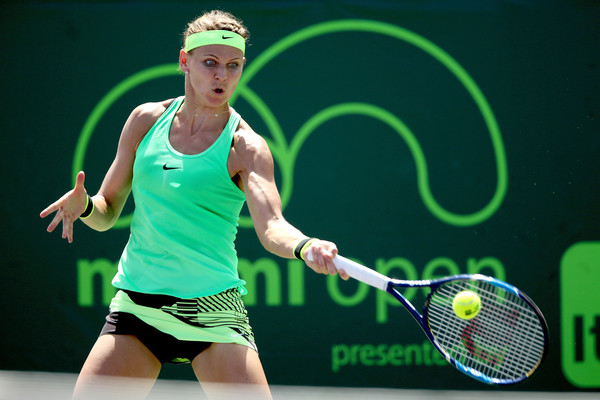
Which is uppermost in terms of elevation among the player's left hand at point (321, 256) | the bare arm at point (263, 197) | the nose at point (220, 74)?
the nose at point (220, 74)

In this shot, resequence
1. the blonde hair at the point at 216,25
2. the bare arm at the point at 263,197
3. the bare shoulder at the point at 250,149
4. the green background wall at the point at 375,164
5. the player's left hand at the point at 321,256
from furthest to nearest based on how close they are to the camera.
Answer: the green background wall at the point at 375,164, the blonde hair at the point at 216,25, the bare shoulder at the point at 250,149, the bare arm at the point at 263,197, the player's left hand at the point at 321,256

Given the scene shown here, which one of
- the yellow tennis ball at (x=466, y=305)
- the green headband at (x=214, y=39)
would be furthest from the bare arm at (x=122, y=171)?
the yellow tennis ball at (x=466, y=305)

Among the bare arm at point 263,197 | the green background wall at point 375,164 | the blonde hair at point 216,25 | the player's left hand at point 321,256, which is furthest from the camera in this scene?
the green background wall at point 375,164

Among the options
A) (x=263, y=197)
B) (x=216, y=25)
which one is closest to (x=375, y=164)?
(x=216, y=25)

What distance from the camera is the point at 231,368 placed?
2746 mm

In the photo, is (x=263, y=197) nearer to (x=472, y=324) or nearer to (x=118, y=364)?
(x=118, y=364)

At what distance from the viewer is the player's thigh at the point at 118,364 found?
2.72 metres

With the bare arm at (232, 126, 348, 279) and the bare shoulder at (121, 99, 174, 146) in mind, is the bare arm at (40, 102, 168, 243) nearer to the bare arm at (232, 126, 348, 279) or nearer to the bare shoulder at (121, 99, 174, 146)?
the bare shoulder at (121, 99, 174, 146)

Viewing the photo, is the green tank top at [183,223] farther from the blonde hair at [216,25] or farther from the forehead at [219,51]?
the blonde hair at [216,25]

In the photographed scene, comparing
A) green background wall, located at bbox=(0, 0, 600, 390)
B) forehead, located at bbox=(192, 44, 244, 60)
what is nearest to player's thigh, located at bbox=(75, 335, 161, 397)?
forehead, located at bbox=(192, 44, 244, 60)

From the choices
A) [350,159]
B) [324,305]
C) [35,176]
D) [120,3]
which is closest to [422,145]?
[350,159]

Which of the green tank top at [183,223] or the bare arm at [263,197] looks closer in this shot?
the bare arm at [263,197]

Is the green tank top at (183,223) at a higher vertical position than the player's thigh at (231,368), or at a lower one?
higher

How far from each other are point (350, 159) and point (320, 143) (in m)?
0.19
